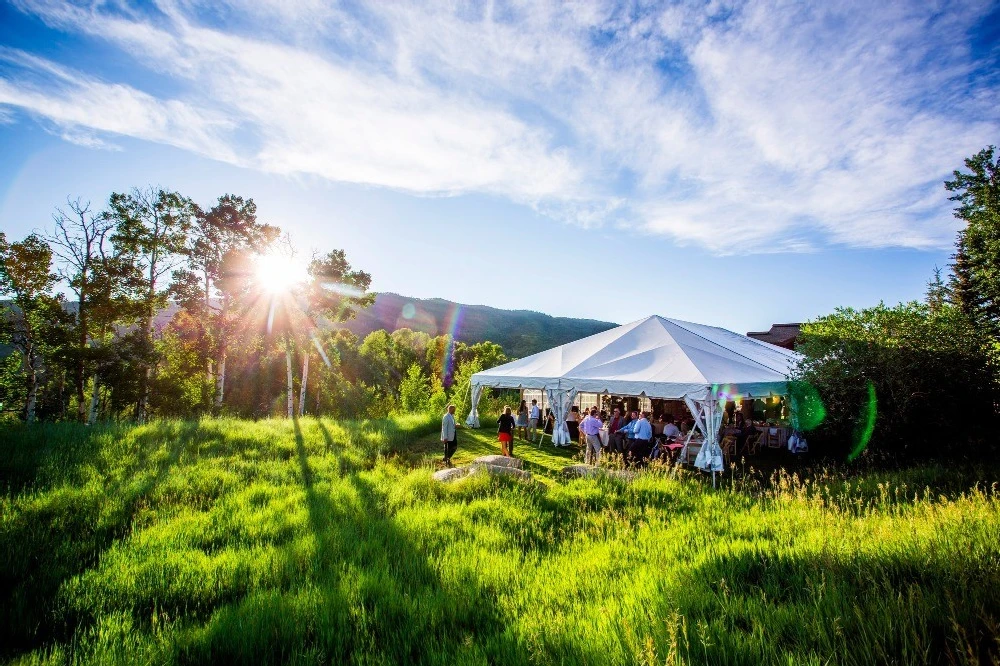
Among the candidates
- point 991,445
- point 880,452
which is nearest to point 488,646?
point 880,452

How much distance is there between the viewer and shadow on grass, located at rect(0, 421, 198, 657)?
331 cm

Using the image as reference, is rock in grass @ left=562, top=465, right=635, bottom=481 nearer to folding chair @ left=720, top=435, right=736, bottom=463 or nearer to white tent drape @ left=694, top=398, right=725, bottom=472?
white tent drape @ left=694, top=398, right=725, bottom=472

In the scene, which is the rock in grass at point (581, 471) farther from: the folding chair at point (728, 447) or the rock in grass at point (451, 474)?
the folding chair at point (728, 447)

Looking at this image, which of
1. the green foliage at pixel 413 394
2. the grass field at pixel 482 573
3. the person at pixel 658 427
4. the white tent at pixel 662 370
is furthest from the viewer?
the green foliage at pixel 413 394

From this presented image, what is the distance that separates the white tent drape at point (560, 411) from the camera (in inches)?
526

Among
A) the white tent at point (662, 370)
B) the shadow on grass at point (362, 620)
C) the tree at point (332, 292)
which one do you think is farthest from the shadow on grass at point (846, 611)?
the tree at point (332, 292)

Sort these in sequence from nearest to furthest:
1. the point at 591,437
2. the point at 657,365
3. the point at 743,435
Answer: the point at 591,437 → the point at 657,365 → the point at 743,435

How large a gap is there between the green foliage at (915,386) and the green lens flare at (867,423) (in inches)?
0.7

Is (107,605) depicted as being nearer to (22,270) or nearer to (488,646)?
(488,646)

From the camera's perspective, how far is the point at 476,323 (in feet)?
344

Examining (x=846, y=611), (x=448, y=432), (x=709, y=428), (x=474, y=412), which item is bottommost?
(x=474, y=412)

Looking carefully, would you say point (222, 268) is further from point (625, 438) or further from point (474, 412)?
point (625, 438)

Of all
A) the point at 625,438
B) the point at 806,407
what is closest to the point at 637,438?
the point at 625,438

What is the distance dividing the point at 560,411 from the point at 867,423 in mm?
7274
